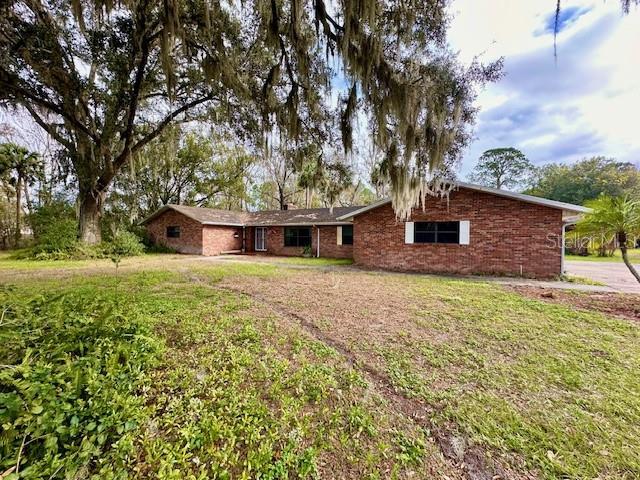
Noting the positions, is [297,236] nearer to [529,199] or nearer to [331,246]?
[331,246]

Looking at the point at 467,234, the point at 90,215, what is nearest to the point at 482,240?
the point at 467,234

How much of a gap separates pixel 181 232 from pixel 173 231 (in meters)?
0.94

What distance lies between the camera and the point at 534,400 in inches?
93.3

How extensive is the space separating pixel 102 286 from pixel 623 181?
39298 mm

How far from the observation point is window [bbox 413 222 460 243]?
959 centimetres

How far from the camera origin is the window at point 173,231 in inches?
662

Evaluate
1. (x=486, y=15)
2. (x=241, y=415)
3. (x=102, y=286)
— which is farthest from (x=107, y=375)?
(x=486, y=15)

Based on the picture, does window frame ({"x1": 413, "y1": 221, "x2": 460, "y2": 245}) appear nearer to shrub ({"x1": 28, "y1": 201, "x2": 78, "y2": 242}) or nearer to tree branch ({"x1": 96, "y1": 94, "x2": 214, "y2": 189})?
tree branch ({"x1": 96, "y1": 94, "x2": 214, "y2": 189})

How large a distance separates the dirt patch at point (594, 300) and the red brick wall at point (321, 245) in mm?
8195

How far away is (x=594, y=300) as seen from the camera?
590 cm

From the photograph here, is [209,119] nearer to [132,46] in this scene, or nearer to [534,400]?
[132,46]

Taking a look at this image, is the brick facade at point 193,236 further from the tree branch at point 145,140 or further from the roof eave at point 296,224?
the tree branch at point 145,140

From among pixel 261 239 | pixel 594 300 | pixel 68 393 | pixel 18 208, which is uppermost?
pixel 18 208

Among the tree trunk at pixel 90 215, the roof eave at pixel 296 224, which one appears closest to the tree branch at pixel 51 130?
the tree trunk at pixel 90 215
